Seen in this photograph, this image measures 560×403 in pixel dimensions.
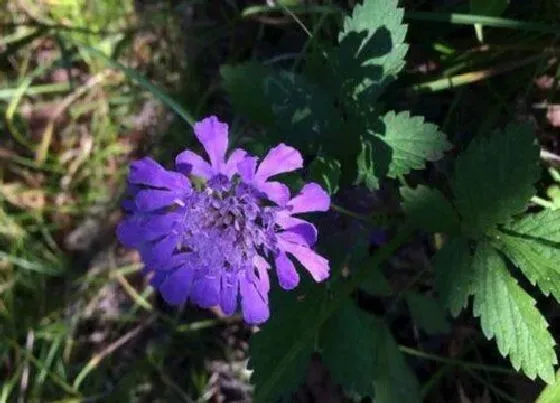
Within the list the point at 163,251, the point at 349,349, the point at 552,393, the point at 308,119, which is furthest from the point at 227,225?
the point at 552,393

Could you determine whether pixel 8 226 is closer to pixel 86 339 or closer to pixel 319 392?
pixel 86 339

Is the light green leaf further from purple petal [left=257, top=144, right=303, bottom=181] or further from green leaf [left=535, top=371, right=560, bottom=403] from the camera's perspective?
green leaf [left=535, top=371, right=560, bottom=403]

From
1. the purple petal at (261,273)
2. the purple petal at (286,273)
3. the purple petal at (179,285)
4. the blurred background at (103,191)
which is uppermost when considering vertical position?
the purple petal at (286,273)

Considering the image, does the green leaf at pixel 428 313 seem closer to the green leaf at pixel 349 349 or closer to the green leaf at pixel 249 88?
the green leaf at pixel 349 349

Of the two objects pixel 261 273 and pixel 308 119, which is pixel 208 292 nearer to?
pixel 261 273

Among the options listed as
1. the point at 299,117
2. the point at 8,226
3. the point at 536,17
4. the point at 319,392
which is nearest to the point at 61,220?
the point at 8,226

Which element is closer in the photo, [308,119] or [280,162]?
[280,162]

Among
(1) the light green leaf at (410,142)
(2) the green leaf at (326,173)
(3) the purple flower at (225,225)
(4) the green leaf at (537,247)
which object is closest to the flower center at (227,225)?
(3) the purple flower at (225,225)
